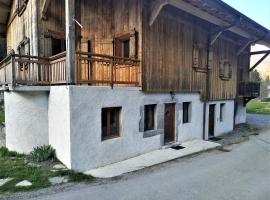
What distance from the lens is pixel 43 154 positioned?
7668 millimetres

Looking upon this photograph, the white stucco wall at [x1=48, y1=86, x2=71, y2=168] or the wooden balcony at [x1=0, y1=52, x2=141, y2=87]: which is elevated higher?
the wooden balcony at [x1=0, y1=52, x2=141, y2=87]

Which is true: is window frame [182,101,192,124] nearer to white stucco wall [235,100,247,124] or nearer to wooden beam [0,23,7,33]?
white stucco wall [235,100,247,124]

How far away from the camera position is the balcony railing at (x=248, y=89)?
55.8ft

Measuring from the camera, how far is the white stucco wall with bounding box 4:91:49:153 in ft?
26.5

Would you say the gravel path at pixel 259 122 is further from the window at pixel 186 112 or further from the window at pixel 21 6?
the window at pixel 21 6

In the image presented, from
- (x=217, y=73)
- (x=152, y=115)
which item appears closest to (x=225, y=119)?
(x=217, y=73)

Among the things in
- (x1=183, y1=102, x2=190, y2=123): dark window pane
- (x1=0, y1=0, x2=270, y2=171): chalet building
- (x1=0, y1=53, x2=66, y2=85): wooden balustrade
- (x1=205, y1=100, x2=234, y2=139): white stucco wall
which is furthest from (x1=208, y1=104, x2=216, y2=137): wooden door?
(x1=0, y1=53, x2=66, y2=85): wooden balustrade

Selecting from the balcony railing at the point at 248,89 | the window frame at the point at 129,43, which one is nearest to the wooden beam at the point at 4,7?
the window frame at the point at 129,43

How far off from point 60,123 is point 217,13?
791cm


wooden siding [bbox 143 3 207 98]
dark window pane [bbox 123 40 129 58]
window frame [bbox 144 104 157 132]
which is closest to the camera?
wooden siding [bbox 143 3 207 98]

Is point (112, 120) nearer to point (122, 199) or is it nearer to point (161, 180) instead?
point (161, 180)

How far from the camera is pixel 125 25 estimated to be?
9297 mm

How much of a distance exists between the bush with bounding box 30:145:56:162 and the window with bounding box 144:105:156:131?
12.4ft

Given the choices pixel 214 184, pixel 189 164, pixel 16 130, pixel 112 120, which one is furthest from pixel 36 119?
pixel 214 184
